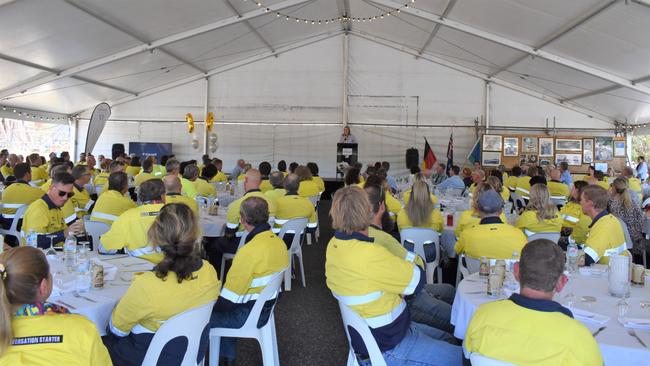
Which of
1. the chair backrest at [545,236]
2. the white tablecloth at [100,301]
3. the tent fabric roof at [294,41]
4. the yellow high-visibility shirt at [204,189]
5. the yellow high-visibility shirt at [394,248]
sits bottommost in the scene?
the white tablecloth at [100,301]

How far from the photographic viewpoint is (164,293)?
2301 millimetres

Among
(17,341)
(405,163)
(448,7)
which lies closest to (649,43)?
(448,7)

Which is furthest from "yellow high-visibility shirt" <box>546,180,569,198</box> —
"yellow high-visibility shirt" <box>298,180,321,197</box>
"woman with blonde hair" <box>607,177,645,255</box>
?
"yellow high-visibility shirt" <box>298,180,321,197</box>

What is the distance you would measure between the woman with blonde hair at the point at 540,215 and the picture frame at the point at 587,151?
12.1 m

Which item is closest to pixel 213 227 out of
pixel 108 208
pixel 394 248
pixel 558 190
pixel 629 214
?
pixel 108 208

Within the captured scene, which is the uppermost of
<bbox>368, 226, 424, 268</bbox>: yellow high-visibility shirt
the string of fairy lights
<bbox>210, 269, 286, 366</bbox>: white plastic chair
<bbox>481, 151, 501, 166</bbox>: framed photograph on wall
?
the string of fairy lights

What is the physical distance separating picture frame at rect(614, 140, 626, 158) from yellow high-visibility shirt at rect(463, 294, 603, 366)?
1541 cm

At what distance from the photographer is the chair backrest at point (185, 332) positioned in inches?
85.2

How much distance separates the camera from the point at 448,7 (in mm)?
10711

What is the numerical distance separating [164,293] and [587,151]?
15.8m

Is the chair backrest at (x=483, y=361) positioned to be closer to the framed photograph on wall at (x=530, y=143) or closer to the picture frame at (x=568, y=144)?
the framed photograph on wall at (x=530, y=143)

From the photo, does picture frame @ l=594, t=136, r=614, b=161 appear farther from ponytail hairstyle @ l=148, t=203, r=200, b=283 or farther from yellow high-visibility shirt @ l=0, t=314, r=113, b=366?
yellow high-visibility shirt @ l=0, t=314, r=113, b=366

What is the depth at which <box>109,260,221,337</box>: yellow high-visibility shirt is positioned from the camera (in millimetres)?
2277

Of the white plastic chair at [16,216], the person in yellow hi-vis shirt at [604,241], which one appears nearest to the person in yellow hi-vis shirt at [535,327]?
the person in yellow hi-vis shirt at [604,241]
